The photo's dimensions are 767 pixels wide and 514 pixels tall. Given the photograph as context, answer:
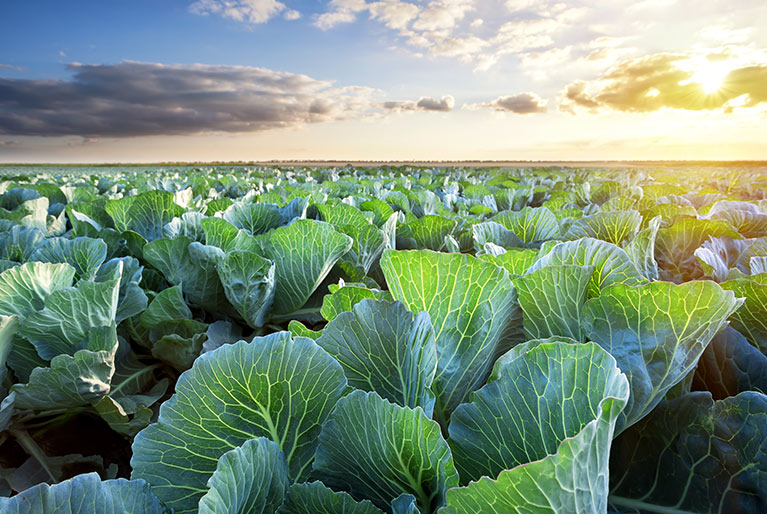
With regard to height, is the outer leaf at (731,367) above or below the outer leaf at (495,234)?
below

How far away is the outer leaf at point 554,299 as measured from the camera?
1.00 metres

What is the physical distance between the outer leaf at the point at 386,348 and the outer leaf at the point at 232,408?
9 centimetres

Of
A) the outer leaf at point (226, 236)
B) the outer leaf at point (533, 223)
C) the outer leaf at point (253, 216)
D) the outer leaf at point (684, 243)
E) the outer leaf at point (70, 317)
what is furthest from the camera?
the outer leaf at point (253, 216)

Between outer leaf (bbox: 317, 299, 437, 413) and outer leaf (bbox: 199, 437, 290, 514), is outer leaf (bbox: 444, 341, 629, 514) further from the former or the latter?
outer leaf (bbox: 199, 437, 290, 514)

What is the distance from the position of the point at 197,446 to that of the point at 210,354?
0.59 ft

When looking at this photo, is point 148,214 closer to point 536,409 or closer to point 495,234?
point 495,234

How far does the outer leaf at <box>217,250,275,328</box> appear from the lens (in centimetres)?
193

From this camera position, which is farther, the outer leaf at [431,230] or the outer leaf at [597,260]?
the outer leaf at [431,230]

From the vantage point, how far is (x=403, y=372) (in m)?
0.93

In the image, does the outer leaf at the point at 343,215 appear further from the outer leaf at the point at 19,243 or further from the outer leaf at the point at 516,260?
the outer leaf at the point at 19,243

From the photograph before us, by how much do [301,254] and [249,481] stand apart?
140cm

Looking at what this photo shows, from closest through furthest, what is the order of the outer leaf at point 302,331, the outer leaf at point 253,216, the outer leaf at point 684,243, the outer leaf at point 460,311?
the outer leaf at point 460,311
the outer leaf at point 302,331
the outer leaf at point 684,243
the outer leaf at point 253,216

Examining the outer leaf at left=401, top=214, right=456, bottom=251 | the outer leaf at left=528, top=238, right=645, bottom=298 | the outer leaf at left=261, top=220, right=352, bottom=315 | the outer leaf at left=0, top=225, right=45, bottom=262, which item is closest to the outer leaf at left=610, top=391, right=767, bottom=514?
the outer leaf at left=528, top=238, right=645, bottom=298

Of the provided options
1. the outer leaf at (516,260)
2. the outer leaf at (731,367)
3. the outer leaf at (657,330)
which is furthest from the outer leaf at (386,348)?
the outer leaf at (731,367)
